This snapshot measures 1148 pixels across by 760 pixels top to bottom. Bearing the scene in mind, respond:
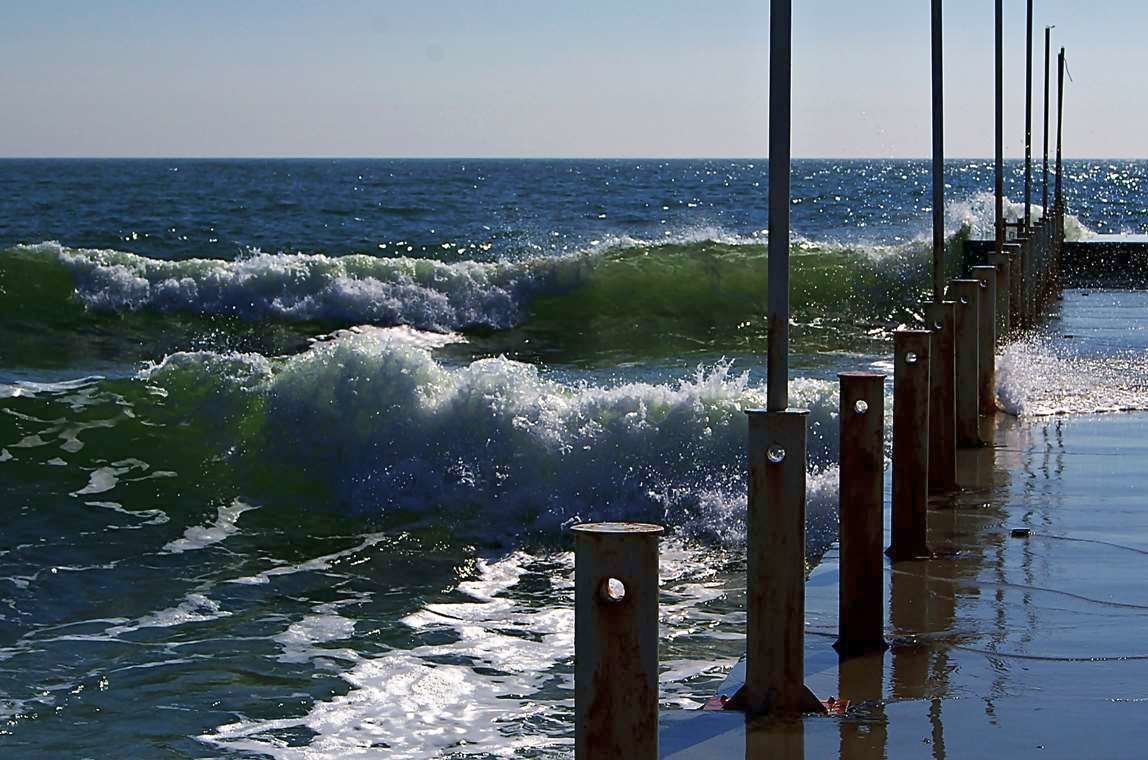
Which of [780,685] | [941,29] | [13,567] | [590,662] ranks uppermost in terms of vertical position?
[941,29]

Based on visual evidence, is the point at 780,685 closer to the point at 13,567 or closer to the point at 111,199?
the point at 13,567

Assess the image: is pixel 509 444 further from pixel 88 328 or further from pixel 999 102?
pixel 88 328

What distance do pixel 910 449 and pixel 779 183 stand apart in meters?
2.85

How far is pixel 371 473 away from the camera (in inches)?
550

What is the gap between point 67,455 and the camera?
48.7ft

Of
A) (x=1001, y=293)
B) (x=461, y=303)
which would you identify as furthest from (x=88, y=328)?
(x=1001, y=293)

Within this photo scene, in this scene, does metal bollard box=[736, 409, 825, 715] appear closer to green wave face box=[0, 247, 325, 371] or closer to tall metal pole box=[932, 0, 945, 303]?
tall metal pole box=[932, 0, 945, 303]

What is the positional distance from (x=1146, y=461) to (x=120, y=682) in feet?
21.4

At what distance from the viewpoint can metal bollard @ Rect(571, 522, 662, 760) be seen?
4.05 m

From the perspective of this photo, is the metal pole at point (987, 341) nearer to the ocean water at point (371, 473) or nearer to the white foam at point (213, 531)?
the ocean water at point (371, 473)

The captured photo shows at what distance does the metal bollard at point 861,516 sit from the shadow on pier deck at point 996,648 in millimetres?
120

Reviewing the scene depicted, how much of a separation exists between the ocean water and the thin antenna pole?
7.20ft

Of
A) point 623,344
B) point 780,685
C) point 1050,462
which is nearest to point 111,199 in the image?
point 623,344

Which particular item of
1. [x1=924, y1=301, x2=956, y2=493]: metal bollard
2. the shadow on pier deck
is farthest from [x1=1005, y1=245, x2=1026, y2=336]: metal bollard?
[x1=924, y1=301, x2=956, y2=493]: metal bollard
